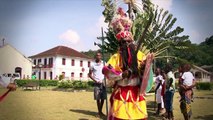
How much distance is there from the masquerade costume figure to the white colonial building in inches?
2136

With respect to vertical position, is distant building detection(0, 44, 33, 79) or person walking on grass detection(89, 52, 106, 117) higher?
distant building detection(0, 44, 33, 79)

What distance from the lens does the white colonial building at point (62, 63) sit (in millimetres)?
60125

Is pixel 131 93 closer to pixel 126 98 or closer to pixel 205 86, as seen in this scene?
pixel 126 98

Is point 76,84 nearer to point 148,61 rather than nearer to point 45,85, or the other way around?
point 45,85

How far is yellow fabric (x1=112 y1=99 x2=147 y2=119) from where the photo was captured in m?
4.05

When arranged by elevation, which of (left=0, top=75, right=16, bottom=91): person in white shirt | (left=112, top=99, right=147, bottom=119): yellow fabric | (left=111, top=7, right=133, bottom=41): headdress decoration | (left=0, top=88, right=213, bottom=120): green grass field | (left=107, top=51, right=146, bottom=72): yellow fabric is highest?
(left=111, top=7, right=133, bottom=41): headdress decoration

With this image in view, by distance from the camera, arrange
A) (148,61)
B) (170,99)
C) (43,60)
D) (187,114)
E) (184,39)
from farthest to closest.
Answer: (43,60)
(184,39)
(170,99)
(187,114)
(148,61)

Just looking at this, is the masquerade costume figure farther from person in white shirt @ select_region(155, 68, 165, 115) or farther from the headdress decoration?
person in white shirt @ select_region(155, 68, 165, 115)

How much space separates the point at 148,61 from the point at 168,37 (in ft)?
18.0

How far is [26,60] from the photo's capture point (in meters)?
56.2

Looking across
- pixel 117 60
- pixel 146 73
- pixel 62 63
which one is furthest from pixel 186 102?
pixel 62 63

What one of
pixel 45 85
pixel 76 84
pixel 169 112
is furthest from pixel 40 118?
pixel 45 85

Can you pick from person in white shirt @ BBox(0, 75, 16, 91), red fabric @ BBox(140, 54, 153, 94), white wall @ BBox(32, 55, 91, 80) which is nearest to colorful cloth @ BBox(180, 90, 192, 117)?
red fabric @ BBox(140, 54, 153, 94)

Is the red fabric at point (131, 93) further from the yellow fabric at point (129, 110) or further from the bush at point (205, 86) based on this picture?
the bush at point (205, 86)
